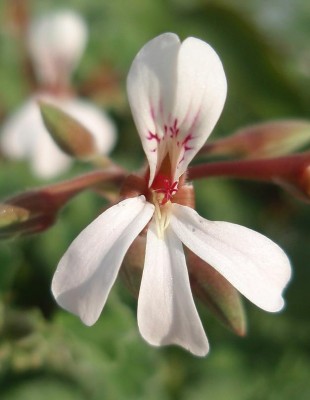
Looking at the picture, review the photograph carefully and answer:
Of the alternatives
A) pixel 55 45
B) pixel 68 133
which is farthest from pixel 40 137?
pixel 68 133

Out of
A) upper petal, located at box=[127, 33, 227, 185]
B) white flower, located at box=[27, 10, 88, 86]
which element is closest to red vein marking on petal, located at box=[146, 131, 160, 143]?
upper petal, located at box=[127, 33, 227, 185]

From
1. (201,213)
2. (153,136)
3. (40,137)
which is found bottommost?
(201,213)

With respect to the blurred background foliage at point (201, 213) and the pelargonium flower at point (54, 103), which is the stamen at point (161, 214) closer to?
the blurred background foliage at point (201, 213)

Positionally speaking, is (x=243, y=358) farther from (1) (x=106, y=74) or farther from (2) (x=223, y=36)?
(2) (x=223, y=36)

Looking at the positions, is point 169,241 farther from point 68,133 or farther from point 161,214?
point 68,133

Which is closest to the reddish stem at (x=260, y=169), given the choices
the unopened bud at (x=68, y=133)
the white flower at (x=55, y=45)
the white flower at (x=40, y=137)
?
the unopened bud at (x=68, y=133)

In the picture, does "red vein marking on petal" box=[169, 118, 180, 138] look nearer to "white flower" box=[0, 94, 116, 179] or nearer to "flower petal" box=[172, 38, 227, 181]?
"flower petal" box=[172, 38, 227, 181]
